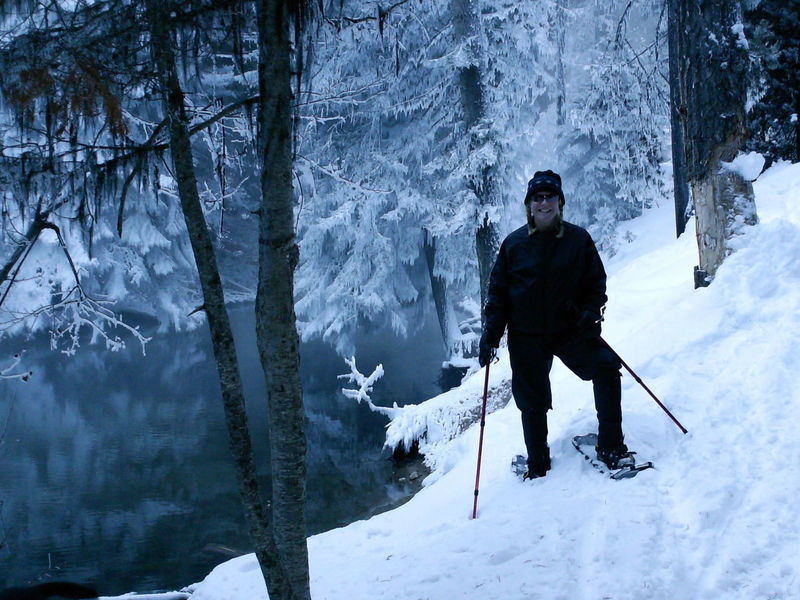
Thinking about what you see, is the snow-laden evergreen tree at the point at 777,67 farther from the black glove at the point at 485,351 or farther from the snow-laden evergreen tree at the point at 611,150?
the black glove at the point at 485,351

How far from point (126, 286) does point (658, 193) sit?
24.1 m

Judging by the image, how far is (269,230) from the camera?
3137mm

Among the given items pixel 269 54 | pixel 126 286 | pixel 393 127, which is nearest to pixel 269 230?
pixel 269 54

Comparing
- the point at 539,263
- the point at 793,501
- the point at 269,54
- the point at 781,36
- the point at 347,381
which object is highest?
the point at 781,36

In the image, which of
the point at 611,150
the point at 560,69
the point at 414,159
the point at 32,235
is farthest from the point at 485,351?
the point at 560,69

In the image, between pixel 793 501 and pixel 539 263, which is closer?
pixel 793 501

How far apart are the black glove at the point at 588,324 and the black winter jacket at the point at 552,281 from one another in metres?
0.05

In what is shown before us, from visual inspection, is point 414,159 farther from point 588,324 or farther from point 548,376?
point 588,324

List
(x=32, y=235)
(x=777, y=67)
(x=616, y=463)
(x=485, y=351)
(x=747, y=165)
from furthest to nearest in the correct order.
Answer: (x=777, y=67) → (x=747, y=165) → (x=485, y=351) → (x=616, y=463) → (x=32, y=235)

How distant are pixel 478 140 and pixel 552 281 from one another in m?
10.4

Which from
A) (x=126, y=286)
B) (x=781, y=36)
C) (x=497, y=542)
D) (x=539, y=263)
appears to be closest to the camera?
(x=497, y=542)

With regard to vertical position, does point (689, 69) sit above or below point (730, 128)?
above

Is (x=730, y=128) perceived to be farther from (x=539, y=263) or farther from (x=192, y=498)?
(x=192, y=498)

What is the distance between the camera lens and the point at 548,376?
16.1 feet
